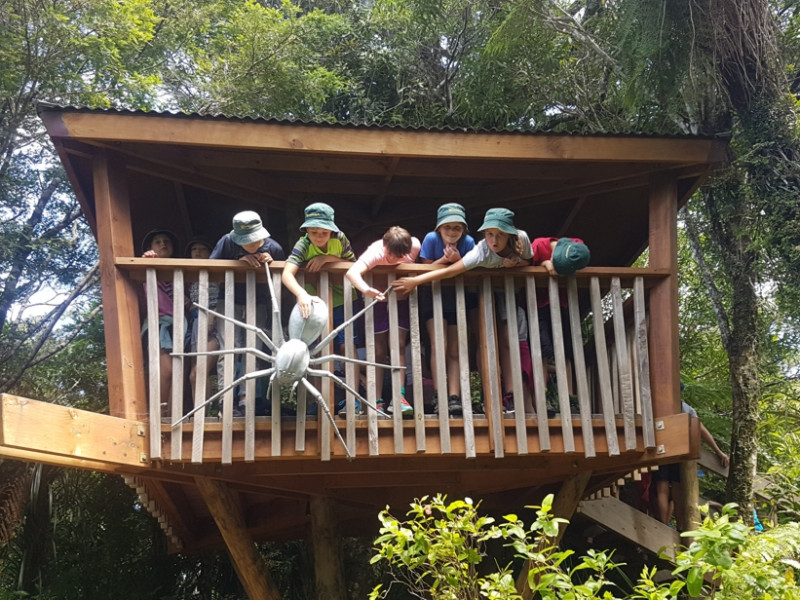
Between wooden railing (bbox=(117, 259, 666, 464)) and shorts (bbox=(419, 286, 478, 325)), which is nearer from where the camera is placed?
wooden railing (bbox=(117, 259, 666, 464))

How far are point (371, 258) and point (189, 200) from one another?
9.03ft

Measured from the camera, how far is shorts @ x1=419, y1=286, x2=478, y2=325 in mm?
4973

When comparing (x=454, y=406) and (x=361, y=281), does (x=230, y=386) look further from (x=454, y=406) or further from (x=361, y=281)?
(x=454, y=406)

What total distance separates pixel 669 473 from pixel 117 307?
5377 millimetres

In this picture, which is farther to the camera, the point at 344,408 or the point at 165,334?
the point at 165,334

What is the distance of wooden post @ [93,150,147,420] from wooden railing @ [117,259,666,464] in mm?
138

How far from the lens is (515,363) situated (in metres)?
4.65

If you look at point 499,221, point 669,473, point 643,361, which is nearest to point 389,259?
point 499,221

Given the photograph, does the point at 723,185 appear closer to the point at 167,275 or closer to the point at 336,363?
the point at 336,363

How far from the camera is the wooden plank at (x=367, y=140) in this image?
4.61 metres

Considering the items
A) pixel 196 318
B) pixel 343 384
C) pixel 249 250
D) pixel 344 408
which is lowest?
pixel 344 408

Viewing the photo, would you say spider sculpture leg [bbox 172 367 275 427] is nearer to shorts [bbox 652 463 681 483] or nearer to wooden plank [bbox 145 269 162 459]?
wooden plank [bbox 145 269 162 459]

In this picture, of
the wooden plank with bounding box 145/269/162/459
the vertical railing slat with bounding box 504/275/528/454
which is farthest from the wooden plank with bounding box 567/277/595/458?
the wooden plank with bounding box 145/269/162/459

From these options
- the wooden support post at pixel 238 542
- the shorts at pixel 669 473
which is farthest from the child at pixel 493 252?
the shorts at pixel 669 473
